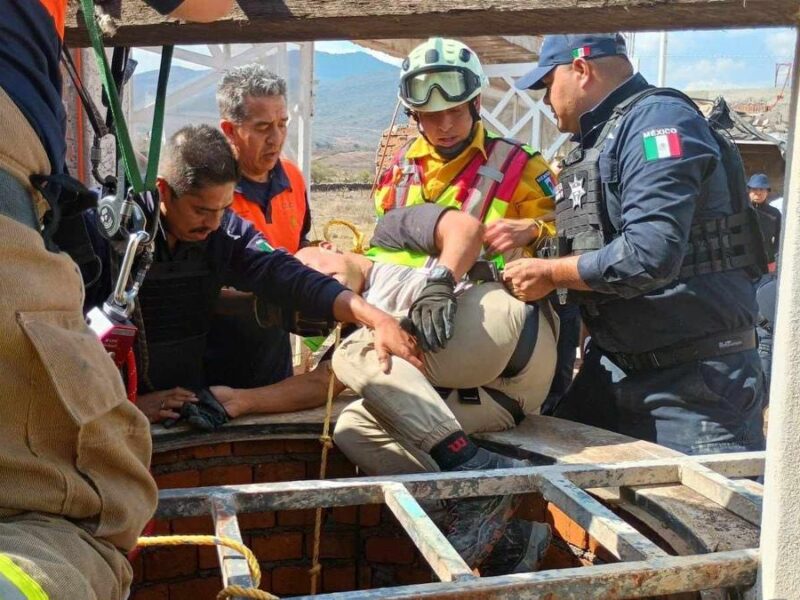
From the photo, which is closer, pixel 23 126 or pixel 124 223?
pixel 23 126

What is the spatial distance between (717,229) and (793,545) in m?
1.47

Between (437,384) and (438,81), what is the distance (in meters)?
1.33

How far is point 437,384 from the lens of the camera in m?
3.21

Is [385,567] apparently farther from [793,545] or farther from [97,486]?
[97,486]

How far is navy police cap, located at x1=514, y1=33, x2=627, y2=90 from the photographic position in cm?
335

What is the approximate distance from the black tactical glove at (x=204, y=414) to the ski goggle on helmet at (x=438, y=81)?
59.8 inches

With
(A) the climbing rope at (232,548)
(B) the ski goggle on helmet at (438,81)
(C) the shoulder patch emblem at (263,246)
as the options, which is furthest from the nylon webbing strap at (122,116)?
(B) the ski goggle on helmet at (438,81)

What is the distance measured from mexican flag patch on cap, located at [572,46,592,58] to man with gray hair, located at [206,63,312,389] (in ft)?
5.35

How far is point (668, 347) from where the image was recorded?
3.13 m

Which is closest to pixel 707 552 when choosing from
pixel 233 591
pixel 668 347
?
pixel 668 347

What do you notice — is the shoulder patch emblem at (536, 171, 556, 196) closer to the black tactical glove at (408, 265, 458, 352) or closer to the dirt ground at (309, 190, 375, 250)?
the black tactical glove at (408, 265, 458, 352)

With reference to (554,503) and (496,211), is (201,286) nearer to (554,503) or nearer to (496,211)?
(496,211)

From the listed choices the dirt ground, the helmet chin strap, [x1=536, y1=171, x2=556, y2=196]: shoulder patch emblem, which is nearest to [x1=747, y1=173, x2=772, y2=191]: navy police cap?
[x1=536, y1=171, x2=556, y2=196]: shoulder patch emblem

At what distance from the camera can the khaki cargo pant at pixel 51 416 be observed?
1.37 m
